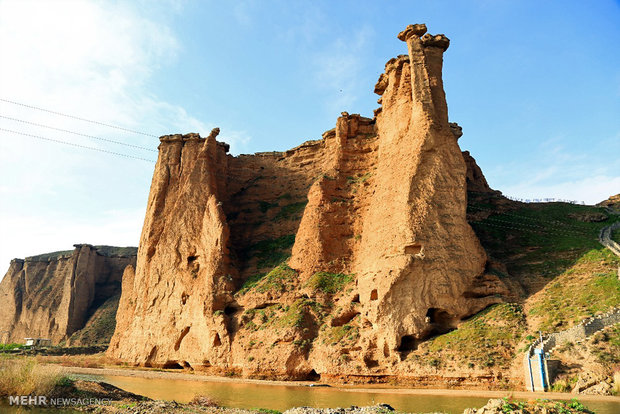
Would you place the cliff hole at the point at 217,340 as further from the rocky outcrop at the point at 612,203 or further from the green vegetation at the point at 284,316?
the rocky outcrop at the point at 612,203

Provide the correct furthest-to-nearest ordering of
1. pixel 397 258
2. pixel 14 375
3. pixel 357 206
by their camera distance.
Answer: pixel 357 206 < pixel 397 258 < pixel 14 375

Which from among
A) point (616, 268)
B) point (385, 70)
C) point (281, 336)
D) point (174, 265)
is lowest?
point (281, 336)

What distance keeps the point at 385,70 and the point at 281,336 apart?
25.0 m

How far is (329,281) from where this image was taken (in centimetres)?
3672

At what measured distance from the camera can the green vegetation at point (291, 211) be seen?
48078 mm

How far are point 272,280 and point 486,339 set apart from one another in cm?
1829

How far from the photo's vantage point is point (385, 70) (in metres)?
41.6

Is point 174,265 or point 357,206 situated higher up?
point 357,206

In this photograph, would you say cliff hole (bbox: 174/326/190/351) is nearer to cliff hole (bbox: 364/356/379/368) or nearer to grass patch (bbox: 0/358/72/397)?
cliff hole (bbox: 364/356/379/368)

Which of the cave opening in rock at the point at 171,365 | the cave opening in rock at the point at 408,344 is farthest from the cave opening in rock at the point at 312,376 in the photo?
the cave opening in rock at the point at 171,365

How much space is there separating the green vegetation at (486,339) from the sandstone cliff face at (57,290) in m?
62.1

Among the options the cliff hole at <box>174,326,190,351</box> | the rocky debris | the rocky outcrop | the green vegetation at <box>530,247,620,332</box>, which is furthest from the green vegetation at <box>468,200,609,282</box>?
the cliff hole at <box>174,326,190,351</box>

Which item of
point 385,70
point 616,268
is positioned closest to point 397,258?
point 616,268

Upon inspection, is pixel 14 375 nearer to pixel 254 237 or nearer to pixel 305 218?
pixel 305 218
